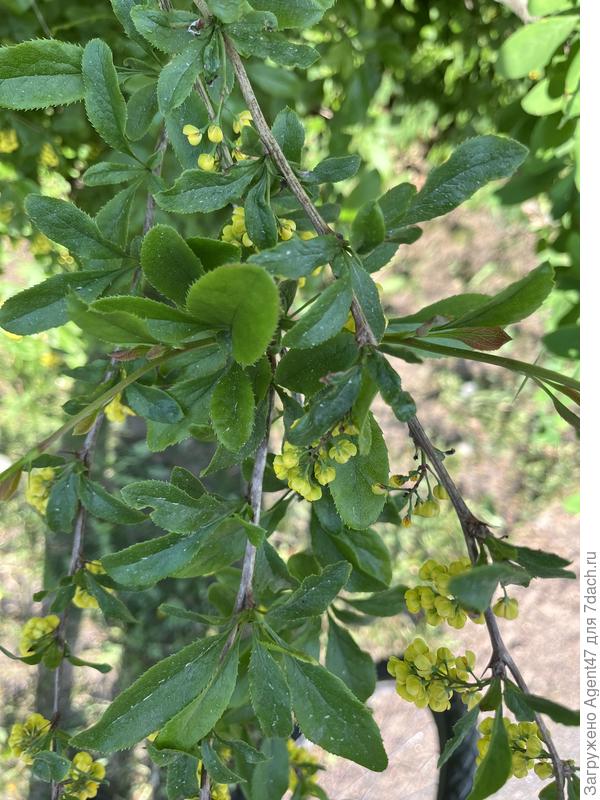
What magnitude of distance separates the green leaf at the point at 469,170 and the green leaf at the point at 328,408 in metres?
0.20

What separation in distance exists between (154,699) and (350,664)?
39 cm

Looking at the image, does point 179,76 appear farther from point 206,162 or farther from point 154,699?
point 154,699

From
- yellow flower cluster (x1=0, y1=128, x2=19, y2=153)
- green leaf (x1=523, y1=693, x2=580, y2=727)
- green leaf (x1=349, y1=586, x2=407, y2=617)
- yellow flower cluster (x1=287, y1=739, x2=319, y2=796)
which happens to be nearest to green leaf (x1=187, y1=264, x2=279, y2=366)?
green leaf (x1=523, y1=693, x2=580, y2=727)

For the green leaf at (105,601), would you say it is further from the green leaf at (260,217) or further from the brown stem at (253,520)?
the green leaf at (260,217)

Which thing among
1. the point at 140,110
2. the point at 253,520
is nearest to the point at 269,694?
the point at 253,520

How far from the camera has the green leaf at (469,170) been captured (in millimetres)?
662

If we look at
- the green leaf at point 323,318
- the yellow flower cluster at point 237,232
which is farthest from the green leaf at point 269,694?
the yellow flower cluster at point 237,232

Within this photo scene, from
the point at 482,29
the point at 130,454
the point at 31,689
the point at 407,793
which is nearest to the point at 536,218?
the point at 482,29

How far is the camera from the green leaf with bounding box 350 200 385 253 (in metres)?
0.58

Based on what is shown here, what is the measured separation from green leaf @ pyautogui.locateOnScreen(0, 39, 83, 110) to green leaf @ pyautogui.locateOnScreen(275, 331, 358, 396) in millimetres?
386

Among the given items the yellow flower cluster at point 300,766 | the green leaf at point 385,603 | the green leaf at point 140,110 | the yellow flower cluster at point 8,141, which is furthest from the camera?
the yellow flower cluster at point 8,141

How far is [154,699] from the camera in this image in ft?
2.23

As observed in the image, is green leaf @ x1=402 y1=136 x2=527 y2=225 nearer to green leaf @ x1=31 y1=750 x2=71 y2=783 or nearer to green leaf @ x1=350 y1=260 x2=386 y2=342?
green leaf @ x1=350 y1=260 x2=386 y2=342

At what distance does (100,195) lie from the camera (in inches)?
71.7
